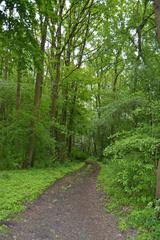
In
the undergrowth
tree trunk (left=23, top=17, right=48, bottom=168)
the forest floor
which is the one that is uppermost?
tree trunk (left=23, top=17, right=48, bottom=168)

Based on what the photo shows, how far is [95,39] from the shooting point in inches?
941

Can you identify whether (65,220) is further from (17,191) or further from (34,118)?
(34,118)

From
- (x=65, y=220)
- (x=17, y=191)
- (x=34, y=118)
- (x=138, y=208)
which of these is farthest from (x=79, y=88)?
(x=65, y=220)

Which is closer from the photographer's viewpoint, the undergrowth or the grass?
the undergrowth

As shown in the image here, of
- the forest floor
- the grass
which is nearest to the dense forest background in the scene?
the forest floor

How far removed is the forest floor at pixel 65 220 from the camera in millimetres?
5805

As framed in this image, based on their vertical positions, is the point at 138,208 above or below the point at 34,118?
below

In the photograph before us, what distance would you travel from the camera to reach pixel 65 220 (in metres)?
6.82

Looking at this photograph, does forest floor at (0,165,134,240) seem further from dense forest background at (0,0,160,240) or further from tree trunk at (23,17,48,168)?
tree trunk at (23,17,48,168)

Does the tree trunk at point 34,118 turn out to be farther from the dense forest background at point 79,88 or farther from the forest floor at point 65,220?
the forest floor at point 65,220

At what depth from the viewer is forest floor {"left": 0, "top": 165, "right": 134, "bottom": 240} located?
580 cm

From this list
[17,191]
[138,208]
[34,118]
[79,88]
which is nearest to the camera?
[138,208]

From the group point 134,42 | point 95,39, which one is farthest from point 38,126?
point 95,39

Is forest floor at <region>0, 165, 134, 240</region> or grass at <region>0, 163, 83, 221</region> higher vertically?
grass at <region>0, 163, 83, 221</region>
